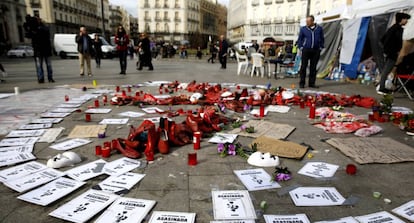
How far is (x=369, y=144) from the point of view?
3787 millimetres

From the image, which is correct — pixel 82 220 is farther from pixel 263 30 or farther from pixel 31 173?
pixel 263 30

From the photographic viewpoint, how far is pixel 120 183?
2.64m

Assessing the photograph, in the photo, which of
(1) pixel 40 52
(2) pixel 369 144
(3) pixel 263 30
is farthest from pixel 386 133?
(3) pixel 263 30

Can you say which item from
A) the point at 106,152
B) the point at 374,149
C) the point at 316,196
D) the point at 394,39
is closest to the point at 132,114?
the point at 106,152

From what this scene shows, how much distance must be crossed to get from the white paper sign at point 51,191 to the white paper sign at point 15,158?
2.44 ft

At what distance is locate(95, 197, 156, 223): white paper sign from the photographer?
2.11 m

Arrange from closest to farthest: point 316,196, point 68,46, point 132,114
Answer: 1. point 316,196
2. point 132,114
3. point 68,46

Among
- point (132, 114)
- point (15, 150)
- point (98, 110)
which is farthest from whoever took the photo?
point (98, 110)

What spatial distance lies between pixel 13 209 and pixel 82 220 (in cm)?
61

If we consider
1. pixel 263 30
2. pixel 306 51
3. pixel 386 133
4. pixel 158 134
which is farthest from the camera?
pixel 263 30

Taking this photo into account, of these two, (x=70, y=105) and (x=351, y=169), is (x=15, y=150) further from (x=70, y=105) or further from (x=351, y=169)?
(x=351, y=169)

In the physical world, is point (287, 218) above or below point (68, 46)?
below

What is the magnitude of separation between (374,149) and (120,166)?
3.02m

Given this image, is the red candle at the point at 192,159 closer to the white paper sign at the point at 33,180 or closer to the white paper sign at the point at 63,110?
the white paper sign at the point at 33,180
